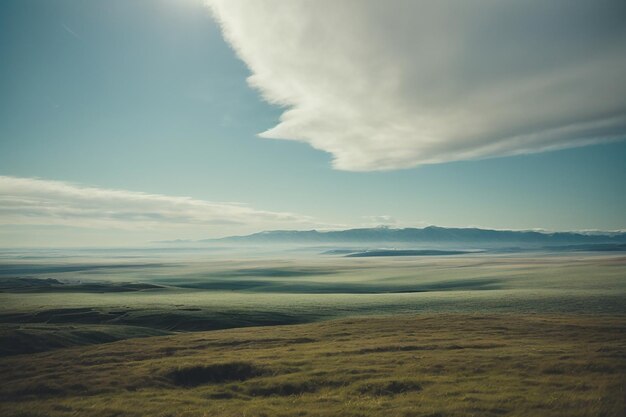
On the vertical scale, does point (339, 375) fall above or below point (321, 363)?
above

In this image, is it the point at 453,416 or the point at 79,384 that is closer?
the point at 453,416

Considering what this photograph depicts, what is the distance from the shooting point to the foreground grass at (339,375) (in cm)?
3022

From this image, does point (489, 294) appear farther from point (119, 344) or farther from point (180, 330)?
point (119, 344)

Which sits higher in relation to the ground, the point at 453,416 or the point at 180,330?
the point at 453,416

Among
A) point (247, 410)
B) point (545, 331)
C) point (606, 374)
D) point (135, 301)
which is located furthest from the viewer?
point (135, 301)

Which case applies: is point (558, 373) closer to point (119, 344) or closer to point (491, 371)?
point (491, 371)

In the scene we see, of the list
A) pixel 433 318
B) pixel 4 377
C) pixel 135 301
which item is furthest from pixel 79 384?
pixel 135 301

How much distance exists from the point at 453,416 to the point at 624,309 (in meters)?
77.9

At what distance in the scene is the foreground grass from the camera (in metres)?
30.2

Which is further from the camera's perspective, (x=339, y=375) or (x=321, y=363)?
(x=321, y=363)

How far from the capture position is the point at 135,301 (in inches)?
4651

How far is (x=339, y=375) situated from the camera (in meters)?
39.4

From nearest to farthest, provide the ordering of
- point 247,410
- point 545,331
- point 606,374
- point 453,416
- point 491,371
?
1. point 453,416
2. point 247,410
3. point 606,374
4. point 491,371
5. point 545,331

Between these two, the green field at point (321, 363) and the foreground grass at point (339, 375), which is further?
the green field at point (321, 363)
